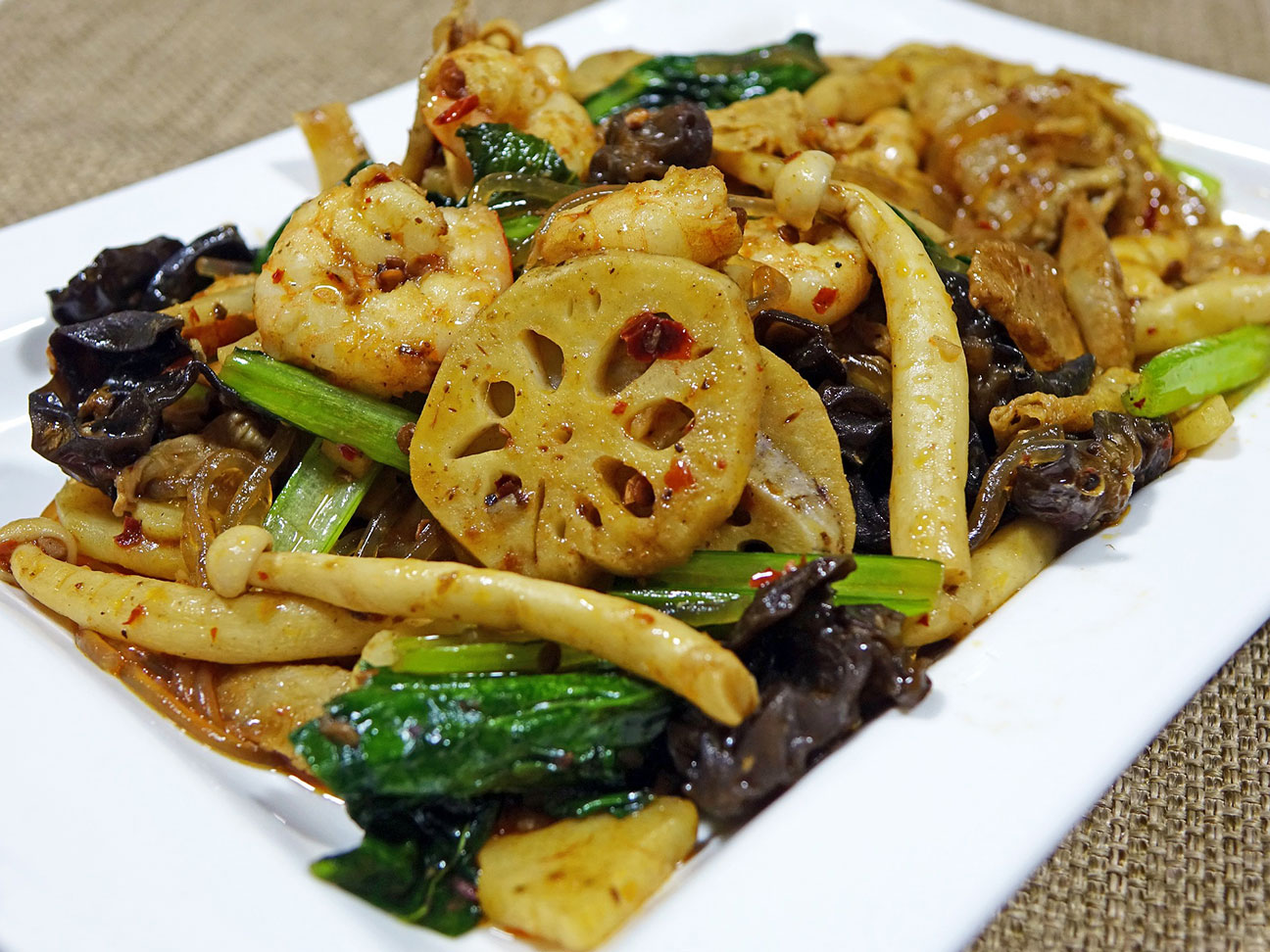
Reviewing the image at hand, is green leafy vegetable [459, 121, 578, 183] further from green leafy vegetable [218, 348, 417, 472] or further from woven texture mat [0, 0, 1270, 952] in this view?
woven texture mat [0, 0, 1270, 952]

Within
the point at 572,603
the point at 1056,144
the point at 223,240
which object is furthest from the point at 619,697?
the point at 1056,144

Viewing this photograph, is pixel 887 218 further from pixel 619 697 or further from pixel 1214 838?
pixel 1214 838

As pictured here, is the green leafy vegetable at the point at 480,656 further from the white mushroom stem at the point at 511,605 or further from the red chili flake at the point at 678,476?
the red chili flake at the point at 678,476

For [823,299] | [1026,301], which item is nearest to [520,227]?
[823,299]

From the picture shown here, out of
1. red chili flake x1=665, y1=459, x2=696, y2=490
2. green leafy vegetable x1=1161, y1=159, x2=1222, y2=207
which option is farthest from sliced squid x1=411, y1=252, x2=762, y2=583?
green leafy vegetable x1=1161, y1=159, x2=1222, y2=207

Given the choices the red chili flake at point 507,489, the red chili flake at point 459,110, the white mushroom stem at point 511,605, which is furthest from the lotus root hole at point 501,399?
the red chili flake at point 459,110

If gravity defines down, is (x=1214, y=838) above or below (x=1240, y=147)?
below
